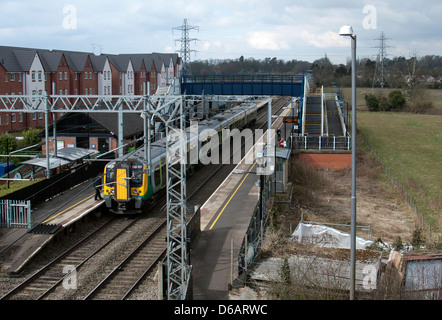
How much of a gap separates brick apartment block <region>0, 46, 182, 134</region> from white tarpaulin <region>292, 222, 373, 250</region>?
2301 cm

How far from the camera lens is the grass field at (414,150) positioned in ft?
79.2

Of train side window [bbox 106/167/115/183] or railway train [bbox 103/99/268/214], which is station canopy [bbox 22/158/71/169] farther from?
train side window [bbox 106/167/115/183]

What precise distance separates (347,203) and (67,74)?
38.9 m

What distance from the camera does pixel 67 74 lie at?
52.9 meters

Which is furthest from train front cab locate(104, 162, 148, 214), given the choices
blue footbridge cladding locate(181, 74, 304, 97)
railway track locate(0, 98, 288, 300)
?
blue footbridge cladding locate(181, 74, 304, 97)

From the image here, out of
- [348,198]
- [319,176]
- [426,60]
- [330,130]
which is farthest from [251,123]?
[426,60]

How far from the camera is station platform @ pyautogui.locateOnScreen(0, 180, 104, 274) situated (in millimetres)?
14602

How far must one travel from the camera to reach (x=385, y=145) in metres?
42.5

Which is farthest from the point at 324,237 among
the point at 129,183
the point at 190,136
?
the point at 190,136

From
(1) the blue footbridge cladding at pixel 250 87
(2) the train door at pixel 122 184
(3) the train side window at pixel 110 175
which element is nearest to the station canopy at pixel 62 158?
(3) the train side window at pixel 110 175

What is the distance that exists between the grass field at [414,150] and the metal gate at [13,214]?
50.5 ft

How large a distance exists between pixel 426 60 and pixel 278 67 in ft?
149

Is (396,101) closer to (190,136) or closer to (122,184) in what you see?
(190,136)

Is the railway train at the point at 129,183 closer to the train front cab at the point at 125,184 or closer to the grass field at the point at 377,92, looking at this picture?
the train front cab at the point at 125,184
